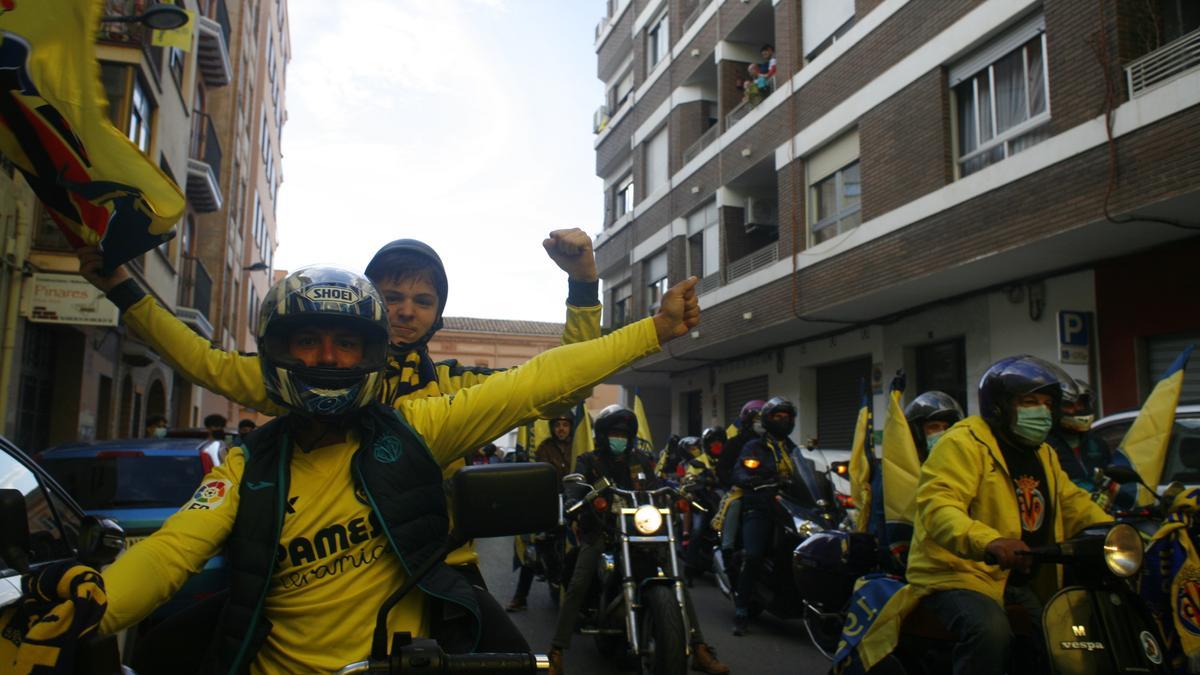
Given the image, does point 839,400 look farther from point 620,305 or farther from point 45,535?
point 45,535

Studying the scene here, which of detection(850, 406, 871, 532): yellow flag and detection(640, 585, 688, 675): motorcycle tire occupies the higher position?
detection(850, 406, 871, 532): yellow flag

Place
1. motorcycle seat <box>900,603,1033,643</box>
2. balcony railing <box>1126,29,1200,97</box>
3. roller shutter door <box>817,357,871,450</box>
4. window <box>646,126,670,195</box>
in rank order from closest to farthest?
1. motorcycle seat <box>900,603,1033,643</box>
2. balcony railing <box>1126,29,1200,97</box>
3. roller shutter door <box>817,357,871,450</box>
4. window <box>646,126,670,195</box>

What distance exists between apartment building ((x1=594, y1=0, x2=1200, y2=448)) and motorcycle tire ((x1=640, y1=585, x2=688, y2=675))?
766cm

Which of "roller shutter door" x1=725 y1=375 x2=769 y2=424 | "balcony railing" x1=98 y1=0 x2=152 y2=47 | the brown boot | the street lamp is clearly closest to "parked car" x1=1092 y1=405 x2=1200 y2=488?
the brown boot

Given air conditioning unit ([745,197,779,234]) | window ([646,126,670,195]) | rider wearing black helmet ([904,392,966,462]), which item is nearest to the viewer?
rider wearing black helmet ([904,392,966,462])

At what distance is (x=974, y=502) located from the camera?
4031mm

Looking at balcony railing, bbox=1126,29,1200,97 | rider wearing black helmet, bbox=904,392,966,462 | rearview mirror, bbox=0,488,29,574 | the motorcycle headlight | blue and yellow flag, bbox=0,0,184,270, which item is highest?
balcony railing, bbox=1126,29,1200,97

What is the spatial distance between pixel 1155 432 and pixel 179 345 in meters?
4.66

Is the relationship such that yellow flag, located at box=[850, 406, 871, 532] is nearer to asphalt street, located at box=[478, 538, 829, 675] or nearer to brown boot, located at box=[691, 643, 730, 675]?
asphalt street, located at box=[478, 538, 829, 675]

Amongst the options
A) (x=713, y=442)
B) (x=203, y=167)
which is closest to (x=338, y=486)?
(x=713, y=442)

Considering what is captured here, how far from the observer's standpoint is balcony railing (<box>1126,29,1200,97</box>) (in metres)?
10.3

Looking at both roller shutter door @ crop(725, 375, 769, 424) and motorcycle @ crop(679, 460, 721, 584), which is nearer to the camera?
motorcycle @ crop(679, 460, 721, 584)

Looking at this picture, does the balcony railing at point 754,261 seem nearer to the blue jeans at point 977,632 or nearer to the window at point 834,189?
the window at point 834,189

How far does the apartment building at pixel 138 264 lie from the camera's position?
1279 centimetres
